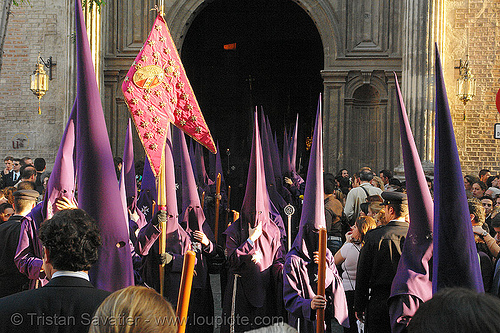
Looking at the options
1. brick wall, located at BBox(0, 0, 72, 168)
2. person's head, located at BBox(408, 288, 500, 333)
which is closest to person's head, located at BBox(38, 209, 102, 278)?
person's head, located at BBox(408, 288, 500, 333)

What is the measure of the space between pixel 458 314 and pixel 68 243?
1770 mm

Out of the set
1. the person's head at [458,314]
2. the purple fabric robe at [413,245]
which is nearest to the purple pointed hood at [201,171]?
the purple fabric robe at [413,245]

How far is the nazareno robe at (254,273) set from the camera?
558 cm

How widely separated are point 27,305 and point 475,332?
177cm

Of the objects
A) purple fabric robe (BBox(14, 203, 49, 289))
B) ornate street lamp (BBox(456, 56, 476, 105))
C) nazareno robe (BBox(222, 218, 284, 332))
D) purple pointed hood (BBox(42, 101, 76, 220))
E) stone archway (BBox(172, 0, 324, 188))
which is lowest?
nazareno robe (BBox(222, 218, 284, 332))

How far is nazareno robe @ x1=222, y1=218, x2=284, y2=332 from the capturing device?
220 inches

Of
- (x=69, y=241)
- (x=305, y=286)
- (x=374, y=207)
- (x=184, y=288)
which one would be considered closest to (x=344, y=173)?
(x=374, y=207)

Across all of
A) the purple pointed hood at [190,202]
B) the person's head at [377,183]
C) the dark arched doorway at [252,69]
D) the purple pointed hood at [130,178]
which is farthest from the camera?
the dark arched doorway at [252,69]

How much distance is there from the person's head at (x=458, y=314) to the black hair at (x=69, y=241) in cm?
159

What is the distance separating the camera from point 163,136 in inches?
202

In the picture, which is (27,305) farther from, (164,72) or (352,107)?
(352,107)

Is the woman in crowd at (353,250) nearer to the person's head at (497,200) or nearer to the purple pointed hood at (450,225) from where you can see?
the purple pointed hood at (450,225)

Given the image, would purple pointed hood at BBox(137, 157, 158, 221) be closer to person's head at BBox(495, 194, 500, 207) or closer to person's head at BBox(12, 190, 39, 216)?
person's head at BBox(12, 190, 39, 216)

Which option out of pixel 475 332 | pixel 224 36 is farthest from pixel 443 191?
pixel 224 36
